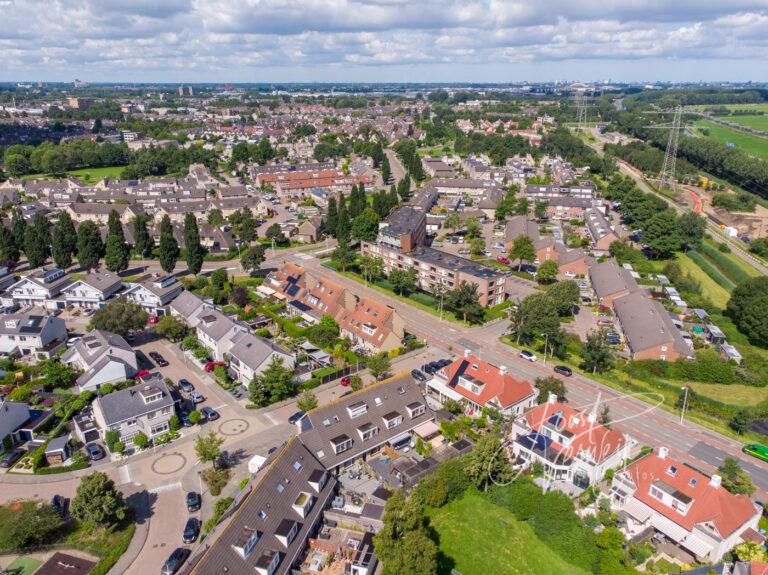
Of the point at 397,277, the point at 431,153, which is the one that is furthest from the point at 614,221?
the point at 431,153

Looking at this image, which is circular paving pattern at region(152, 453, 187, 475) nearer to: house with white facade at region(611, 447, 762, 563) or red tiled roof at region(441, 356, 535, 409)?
red tiled roof at region(441, 356, 535, 409)

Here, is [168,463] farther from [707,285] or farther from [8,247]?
[707,285]

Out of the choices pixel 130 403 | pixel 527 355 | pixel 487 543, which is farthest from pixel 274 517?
pixel 527 355

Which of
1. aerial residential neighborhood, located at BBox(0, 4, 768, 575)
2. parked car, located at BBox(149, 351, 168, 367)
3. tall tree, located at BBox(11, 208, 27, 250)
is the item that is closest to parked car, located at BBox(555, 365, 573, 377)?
aerial residential neighborhood, located at BBox(0, 4, 768, 575)

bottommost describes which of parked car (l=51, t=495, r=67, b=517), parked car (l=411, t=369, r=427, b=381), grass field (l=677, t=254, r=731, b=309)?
grass field (l=677, t=254, r=731, b=309)

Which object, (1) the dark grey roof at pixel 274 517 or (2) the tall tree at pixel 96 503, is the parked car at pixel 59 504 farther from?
(1) the dark grey roof at pixel 274 517

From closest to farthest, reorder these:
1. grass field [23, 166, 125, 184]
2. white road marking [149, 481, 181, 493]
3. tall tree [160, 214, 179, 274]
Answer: white road marking [149, 481, 181, 493] → tall tree [160, 214, 179, 274] → grass field [23, 166, 125, 184]
